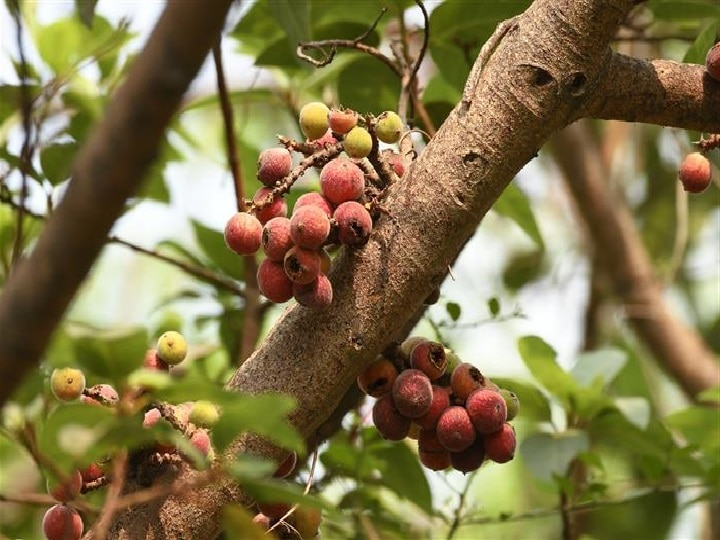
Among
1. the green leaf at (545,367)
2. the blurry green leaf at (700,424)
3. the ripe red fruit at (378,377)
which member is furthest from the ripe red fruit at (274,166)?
the blurry green leaf at (700,424)

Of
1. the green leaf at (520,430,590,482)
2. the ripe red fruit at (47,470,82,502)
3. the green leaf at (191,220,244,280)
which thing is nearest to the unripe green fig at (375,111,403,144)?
the ripe red fruit at (47,470,82,502)

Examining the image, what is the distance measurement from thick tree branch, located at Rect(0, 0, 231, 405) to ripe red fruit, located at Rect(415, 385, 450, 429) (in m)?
0.66

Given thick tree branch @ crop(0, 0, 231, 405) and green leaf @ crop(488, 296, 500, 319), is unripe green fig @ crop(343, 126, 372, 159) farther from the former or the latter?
green leaf @ crop(488, 296, 500, 319)

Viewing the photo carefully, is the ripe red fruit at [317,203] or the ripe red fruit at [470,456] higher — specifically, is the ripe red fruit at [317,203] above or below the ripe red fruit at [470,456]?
above

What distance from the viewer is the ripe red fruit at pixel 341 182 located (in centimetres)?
110

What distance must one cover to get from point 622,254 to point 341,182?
7.58 ft

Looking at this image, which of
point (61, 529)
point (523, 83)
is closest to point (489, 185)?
point (523, 83)

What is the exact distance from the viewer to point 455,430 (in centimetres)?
117

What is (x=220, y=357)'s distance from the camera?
2076mm

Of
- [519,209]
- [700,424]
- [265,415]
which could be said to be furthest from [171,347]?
[700,424]

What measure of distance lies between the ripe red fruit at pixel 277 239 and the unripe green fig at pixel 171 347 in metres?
0.18

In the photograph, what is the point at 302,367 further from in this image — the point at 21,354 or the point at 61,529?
the point at 21,354

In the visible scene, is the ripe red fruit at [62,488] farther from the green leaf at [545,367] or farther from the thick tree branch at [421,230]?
the green leaf at [545,367]

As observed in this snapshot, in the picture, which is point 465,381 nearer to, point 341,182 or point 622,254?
point 341,182
